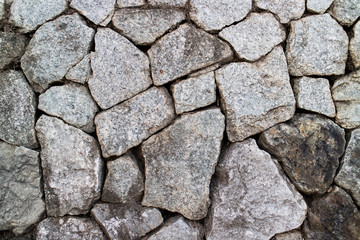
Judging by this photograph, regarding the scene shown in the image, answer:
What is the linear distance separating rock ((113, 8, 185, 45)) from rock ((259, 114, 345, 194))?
941 mm

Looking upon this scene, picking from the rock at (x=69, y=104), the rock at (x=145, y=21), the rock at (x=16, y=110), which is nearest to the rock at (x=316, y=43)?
the rock at (x=145, y=21)

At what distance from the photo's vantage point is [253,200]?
82.7 inches

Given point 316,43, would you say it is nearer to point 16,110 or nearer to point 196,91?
point 196,91

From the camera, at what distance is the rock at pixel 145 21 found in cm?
208

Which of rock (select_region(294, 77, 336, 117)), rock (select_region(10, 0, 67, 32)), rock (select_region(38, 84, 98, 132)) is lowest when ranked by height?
rock (select_region(294, 77, 336, 117))

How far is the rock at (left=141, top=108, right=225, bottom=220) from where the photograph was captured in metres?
2.09

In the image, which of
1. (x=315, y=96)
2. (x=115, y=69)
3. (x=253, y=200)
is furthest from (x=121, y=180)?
(x=315, y=96)

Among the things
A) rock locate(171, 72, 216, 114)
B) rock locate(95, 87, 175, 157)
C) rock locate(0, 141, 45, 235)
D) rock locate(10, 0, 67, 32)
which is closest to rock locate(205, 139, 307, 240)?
rock locate(171, 72, 216, 114)

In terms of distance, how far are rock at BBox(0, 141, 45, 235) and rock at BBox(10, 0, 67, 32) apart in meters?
0.76

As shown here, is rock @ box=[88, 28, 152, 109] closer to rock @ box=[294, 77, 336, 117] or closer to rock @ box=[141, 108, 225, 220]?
rock @ box=[141, 108, 225, 220]

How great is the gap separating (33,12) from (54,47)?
0.25 m

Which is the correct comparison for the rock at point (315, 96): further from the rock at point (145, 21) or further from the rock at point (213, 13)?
the rock at point (145, 21)

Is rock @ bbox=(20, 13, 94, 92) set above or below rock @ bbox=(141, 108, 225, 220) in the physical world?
above

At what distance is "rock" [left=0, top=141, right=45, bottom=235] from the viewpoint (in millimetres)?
2068
